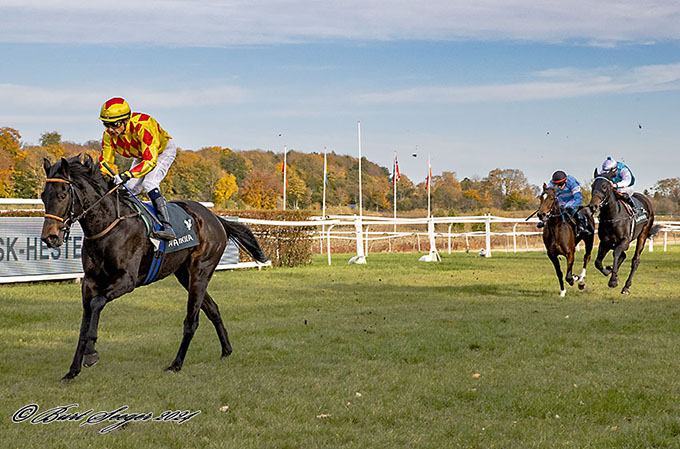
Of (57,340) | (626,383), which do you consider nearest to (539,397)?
(626,383)

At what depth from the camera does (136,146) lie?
6.48 meters

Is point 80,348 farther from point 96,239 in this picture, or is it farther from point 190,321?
point 190,321

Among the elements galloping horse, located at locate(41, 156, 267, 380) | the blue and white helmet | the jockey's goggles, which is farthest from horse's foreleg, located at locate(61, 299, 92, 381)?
the blue and white helmet

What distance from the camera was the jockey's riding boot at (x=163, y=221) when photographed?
621 cm

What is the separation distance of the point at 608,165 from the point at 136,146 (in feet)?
30.4

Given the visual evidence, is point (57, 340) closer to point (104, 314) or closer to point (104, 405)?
point (104, 314)

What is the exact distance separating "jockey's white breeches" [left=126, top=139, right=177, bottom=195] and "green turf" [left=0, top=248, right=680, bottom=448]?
5.44 ft

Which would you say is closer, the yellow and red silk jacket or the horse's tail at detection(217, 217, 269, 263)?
the yellow and red silk jacket

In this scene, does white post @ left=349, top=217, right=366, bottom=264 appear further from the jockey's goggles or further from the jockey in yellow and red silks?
the jockey's goggles

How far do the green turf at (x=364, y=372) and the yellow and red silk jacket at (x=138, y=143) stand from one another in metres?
1.86

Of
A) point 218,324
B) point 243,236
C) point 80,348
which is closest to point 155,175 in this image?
point 243,236

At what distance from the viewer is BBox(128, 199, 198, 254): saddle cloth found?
625 centimetres

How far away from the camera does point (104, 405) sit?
477 cm

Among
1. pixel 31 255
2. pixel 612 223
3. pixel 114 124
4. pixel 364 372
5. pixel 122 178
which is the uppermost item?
pixel 114 124
